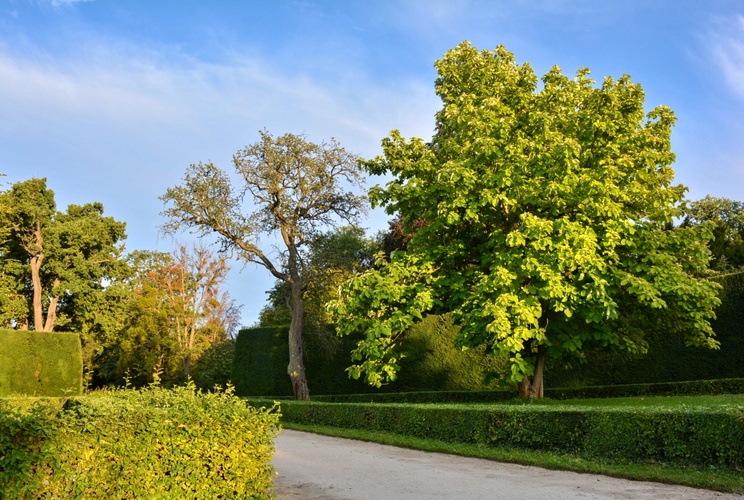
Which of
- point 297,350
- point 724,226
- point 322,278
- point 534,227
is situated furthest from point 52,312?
point 724,226

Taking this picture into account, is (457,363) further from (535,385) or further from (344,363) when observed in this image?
(535,385)

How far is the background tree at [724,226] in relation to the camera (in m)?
32.3

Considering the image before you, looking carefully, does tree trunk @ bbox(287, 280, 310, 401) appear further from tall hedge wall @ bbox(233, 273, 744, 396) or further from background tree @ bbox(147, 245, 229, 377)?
background tree @ bbox(147, 245, 229, 377)

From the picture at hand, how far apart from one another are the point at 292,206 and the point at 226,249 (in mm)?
3285

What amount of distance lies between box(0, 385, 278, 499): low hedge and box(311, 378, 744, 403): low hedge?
611 inches

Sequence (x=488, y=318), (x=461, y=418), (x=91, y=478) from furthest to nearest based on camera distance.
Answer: (x=488, y=318)
(x=461, y=418)
(x=91, y=478)

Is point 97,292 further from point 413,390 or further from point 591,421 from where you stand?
point 591,421

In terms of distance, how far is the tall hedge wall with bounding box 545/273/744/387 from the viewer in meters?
19.6

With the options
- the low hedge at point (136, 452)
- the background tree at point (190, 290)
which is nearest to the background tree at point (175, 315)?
the background tree at point (190, 290)

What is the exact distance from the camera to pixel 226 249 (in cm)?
2556

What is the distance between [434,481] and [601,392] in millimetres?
13427

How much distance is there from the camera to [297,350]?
25.5 meters

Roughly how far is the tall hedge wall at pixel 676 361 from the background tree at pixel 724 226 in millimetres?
9784

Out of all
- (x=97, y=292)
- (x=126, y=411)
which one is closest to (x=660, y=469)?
(x=126, y=411)
